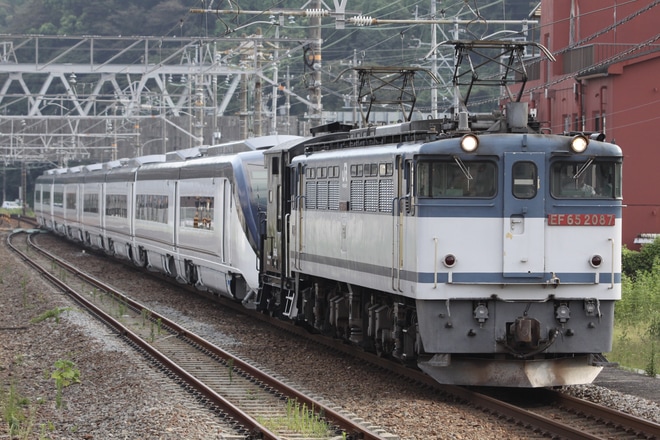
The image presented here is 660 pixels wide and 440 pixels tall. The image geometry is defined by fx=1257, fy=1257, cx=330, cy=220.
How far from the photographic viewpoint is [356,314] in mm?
17672

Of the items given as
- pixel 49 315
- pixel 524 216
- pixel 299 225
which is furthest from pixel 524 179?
pixel 49 315

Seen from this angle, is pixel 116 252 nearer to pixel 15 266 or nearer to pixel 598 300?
pixel 15 266

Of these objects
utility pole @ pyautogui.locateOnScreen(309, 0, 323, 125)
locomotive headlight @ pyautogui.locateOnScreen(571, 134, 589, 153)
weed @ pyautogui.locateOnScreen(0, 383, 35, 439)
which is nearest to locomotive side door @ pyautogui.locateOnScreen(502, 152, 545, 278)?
locomotive headlight @ pyautogui.locateOnScreen(571, 134, 589, 153)

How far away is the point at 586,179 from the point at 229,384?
539 cm

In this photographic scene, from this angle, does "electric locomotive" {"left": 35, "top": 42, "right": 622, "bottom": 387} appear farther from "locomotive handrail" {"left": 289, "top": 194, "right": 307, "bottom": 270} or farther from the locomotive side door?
"locomotive handrail" {"left": 289, "top": 194, "right": 307, "bottom": 270}

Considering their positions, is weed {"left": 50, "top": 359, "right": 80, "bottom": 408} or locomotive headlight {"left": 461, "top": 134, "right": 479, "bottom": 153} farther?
weed {"left": 50, "top": 359, "right": 80, "bottom": 408}

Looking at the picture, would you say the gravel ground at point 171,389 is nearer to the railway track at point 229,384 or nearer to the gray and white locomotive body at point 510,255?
the railway track at point 229,384

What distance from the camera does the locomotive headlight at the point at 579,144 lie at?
14234 mm

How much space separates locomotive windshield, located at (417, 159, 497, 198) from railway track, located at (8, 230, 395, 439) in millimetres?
2741

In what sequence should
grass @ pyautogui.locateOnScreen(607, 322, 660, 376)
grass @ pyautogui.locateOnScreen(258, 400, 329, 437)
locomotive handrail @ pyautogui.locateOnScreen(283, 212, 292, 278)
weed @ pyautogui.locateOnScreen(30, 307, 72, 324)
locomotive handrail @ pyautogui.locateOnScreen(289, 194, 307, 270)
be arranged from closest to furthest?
grass @ pyautogui.locateOnScreen(258, 400, 329, 437)
grass @ pyautogui.locateOnScreen(607, 322, 660, 376)
locomotive handrail @ pyautogui.locateOnScreen(289, 194, 307, 270)
locomotive handrail @ pyautogui.locateOnScreen(283, 212, 292, 278)
weed @ pyautogui.locateOnScreen(30, 307, 72, 324)

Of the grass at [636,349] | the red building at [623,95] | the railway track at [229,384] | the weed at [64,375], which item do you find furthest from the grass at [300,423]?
the red building at [623,95]

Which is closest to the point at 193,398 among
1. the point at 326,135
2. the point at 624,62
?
the point at 326,135

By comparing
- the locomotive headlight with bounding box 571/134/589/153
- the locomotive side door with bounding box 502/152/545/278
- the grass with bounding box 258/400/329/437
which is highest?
the locomotive headlight with bounding box 571/134/589/153

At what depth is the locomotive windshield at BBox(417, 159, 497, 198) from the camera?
563 inches
